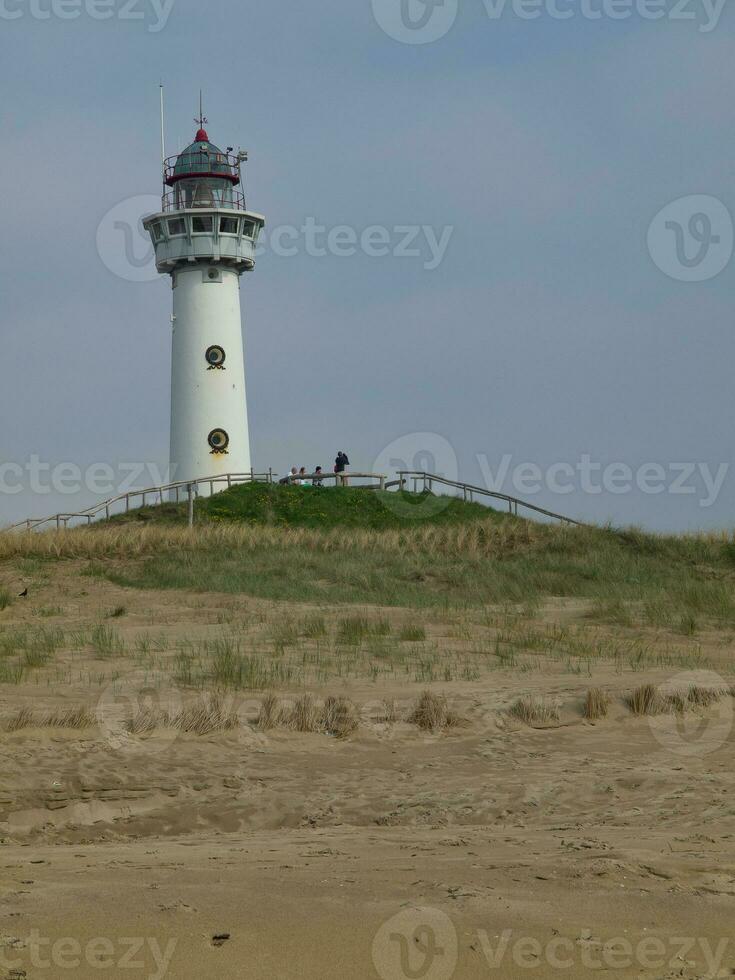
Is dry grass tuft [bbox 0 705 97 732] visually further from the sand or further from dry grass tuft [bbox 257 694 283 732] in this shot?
dry grass tuft [bbox 257 694 283 732]

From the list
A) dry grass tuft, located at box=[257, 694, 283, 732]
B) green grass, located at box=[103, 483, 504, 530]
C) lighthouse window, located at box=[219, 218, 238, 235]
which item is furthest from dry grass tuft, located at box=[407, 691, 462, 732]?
lighthouse window, located at box=[219, 218, 238, 235]

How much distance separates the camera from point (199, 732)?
461 inches

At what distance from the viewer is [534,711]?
12711mm

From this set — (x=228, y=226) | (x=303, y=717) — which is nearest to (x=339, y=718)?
(x=303, y=717)

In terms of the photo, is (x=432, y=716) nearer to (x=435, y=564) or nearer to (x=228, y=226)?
(x=435, y=564)

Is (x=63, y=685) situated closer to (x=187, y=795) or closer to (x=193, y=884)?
(x=187, y=795)

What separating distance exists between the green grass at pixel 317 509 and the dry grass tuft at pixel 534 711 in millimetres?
24403

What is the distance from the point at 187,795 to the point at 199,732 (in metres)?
1.53

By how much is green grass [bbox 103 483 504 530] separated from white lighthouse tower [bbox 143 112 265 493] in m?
3.11

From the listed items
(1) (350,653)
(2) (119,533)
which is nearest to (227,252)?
(2) (119,533)

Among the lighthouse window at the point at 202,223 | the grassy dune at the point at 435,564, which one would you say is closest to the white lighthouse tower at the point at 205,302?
the lighthouse window at the point at 202,223

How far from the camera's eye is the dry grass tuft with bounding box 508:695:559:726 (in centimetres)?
1259

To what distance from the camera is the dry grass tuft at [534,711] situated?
12586 mm

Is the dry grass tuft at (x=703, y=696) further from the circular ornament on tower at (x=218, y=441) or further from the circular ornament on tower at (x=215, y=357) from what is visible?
the circular ornament on tower at (x=215, y=357)
